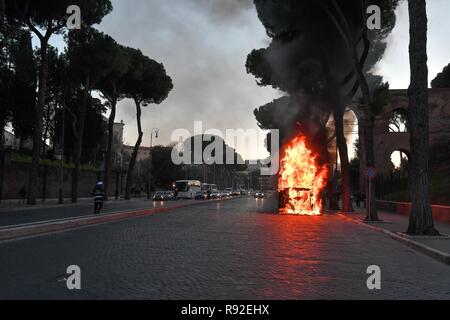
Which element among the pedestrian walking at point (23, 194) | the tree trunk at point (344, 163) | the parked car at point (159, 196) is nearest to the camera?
the tree trunk at point (344, 163)

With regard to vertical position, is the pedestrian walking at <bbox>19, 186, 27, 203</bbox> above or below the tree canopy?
below

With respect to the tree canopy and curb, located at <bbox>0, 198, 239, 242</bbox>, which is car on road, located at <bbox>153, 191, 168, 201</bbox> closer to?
curb, located at <bbox>0, 198, 239, 242</bbox>

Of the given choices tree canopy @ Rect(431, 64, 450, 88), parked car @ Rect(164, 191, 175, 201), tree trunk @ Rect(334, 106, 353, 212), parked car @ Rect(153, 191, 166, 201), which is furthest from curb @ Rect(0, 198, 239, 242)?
tree canopy @ Rect(431, 64, 450, 88)

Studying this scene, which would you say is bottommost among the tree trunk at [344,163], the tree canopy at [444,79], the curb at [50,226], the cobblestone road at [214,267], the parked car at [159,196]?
the cobblestone road at [214,267]

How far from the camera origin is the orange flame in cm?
3042

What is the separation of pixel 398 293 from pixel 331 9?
2303 cm

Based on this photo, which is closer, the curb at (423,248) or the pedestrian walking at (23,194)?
the curb at (423,248)

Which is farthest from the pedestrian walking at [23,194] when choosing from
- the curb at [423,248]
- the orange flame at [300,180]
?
the curb at [423,248]

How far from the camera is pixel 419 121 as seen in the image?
16.7 meters

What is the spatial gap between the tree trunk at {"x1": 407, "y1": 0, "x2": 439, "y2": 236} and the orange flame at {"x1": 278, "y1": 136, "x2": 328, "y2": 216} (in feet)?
44.3

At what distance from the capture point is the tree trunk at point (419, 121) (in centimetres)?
1642

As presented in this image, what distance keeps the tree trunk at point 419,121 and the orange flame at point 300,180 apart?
1350cm

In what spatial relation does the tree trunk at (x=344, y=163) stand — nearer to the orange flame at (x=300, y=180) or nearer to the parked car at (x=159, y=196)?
the orange flame at (x=300, y=180)
